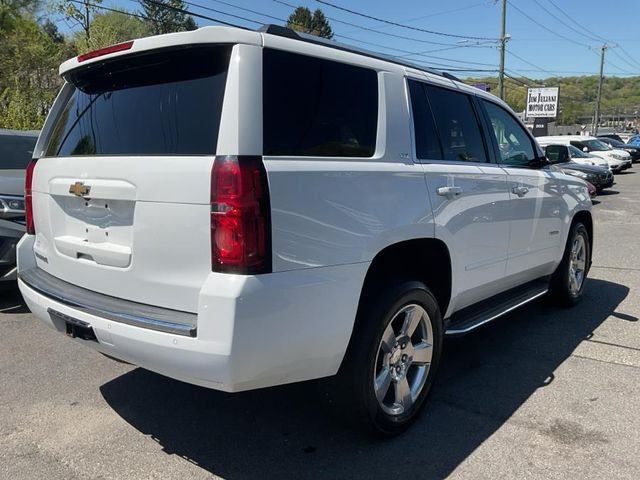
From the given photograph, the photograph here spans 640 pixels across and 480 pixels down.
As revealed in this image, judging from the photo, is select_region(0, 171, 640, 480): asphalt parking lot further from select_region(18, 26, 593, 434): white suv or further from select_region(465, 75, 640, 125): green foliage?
select_region(465, 75, 640, 125): green foliage

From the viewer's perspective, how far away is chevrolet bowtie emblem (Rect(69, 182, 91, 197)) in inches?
113

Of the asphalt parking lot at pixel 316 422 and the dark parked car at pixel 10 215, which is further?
the dark parked car at pixel 10 215

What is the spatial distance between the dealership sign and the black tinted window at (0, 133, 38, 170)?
37792 mm

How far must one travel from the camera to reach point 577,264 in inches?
230

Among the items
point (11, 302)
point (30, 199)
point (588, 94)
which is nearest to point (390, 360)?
point (30, 199)

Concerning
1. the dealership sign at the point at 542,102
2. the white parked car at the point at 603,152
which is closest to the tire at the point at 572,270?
the white parked car at the point at 603,152

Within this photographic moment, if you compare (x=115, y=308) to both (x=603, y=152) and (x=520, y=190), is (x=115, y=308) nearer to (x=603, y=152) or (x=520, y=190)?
(x=520, y=190)

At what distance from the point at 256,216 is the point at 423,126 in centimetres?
156

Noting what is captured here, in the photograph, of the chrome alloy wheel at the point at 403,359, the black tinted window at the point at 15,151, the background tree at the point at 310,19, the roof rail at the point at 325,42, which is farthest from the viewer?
the background tree at the point at 310,19

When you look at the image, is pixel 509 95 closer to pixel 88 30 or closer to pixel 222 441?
pixel 88 30

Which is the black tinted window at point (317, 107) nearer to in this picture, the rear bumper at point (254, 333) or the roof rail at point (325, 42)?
the roof rail at point (325, 42)

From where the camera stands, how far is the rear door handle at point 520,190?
14.0 ft

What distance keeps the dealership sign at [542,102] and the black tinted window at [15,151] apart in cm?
3779

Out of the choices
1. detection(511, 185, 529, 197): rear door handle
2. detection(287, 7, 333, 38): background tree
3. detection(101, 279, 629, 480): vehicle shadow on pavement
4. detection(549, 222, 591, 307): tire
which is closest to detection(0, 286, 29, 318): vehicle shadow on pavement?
detection(101, 279, 629, 480): vehicle shadow on pavement
